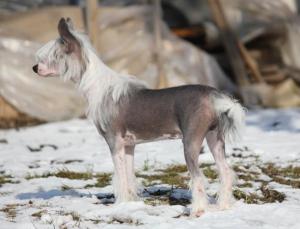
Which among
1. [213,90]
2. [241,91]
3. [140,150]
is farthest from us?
[241,91]

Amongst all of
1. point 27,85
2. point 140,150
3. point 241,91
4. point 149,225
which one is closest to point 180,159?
point 140,150

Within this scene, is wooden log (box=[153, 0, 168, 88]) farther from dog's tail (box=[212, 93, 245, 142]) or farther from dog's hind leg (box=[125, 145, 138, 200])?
dog's tail (box=[212, 93, 245, 142])

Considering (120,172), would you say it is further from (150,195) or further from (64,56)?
(64,56)

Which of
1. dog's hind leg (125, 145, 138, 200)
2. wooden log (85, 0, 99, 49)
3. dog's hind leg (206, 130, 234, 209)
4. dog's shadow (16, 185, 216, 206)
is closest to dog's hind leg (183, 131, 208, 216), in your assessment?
dog's hind leg (206, 130, 234, 209)

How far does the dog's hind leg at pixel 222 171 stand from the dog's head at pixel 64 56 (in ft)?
4.49

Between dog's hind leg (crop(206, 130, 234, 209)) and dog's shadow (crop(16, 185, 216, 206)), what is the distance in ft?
1.61

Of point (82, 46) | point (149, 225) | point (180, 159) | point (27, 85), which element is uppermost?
point (27, 85)

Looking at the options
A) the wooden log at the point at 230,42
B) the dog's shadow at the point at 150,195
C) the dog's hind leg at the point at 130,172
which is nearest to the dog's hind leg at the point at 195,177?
the dog's shadow at the point at 150,195

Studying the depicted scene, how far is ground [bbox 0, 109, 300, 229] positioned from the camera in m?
5.75

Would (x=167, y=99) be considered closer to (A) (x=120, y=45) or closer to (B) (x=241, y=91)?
(A) (x=120, y=45)

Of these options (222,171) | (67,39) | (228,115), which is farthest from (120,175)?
(67,39)

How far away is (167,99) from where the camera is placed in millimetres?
6051

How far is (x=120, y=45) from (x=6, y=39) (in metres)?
2.22

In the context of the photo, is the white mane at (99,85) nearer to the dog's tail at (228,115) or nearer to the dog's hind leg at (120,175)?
the dog's hind leg at (120,175)
